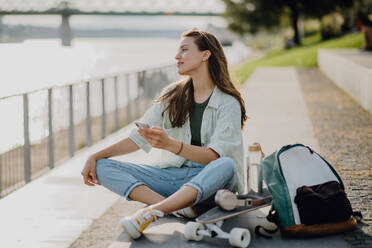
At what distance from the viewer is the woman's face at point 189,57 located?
4.06m

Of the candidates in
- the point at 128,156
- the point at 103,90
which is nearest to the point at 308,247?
the point at 128,156

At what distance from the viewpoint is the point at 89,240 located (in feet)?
13.7

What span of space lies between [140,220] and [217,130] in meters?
0.80

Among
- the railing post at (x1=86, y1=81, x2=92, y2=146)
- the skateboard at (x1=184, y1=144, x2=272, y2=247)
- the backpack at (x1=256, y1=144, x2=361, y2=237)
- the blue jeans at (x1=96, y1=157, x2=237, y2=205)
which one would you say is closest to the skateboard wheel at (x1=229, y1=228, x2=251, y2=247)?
the skateboard at (x1=184, y1=144, x2=272, y2=247)

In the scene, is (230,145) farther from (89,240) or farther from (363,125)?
(363,125)

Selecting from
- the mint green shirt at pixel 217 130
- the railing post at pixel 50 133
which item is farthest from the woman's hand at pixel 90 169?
the railing post at pixel 50 133

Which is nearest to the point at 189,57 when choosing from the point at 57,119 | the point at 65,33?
the point at 57,119

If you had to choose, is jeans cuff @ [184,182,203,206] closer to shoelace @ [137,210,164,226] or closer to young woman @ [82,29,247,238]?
young woman @ [82,29,247,238]

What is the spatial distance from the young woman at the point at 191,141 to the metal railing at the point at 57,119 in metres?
2.97

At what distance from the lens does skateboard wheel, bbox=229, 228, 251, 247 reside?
335 cm

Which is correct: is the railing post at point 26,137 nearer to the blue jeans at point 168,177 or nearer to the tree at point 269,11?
the blue jeans at point 168,177

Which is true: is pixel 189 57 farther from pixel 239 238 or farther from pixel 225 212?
pixel 239 238

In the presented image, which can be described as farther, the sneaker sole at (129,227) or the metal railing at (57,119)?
the metal railing at (57,119)

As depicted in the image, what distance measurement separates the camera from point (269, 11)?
152ft
